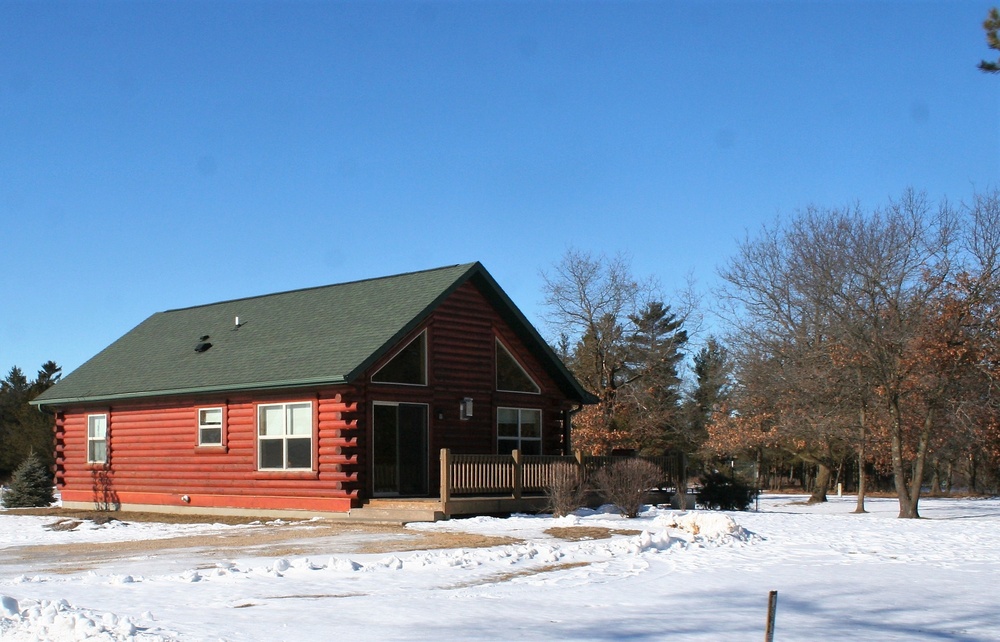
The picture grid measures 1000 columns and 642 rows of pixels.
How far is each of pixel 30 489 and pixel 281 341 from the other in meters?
11.2

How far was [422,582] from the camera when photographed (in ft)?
40.3

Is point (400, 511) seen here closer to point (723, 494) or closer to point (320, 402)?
point (320, 402)

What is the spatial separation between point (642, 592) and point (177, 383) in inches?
644

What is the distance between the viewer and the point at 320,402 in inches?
872

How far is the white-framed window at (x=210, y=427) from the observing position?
80.8ft

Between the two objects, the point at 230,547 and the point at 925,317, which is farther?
the point at 925,317

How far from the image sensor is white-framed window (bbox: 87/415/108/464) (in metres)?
27.9

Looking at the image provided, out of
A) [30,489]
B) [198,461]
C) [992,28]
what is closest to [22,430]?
[30,489]

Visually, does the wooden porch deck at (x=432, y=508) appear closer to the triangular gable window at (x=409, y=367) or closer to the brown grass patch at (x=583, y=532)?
the triangular gable window at (x=409, y=367)

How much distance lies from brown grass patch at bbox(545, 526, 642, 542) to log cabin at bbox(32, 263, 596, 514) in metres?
5.19

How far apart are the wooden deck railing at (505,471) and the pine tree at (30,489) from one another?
15711 mm

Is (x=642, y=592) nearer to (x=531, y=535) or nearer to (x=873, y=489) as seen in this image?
(x=531, y=535)

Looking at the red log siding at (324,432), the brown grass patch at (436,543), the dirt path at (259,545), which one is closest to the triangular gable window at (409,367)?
the red log siding at (324,432)

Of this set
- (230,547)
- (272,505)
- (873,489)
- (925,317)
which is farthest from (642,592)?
(873,489)
